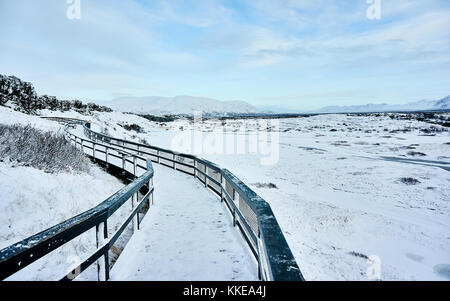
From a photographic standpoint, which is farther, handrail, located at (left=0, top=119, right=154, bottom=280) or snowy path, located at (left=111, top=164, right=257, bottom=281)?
snowy path, located at (left=111, top=164, right=257, bottom=281)

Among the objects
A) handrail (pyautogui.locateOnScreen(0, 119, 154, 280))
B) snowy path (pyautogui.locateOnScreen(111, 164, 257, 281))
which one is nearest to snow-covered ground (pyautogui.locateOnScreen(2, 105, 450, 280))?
snowy path (pyautogui.locateOnScreen(111, 164, 257, 281))

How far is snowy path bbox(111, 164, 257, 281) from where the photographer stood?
3875 mm

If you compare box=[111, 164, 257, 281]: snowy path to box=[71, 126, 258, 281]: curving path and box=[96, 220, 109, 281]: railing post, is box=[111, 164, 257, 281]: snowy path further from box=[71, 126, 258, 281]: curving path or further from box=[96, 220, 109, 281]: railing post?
box=[96, 220, 109, 281]: railing post

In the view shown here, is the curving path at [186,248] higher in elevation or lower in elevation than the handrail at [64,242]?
lower

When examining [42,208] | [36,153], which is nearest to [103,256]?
[42,208]

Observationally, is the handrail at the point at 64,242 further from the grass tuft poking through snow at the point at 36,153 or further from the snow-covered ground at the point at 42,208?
the grass tuft poking through snow at the point at 36,153

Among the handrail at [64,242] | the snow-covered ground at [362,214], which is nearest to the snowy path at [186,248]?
the handrail at [64,242]

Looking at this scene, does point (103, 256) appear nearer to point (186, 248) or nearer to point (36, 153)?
point (186, 248)

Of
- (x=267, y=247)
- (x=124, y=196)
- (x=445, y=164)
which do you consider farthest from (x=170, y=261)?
(x=445, y=164)

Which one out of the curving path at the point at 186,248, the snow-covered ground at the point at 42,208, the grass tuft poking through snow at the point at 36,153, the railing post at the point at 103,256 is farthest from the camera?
the grass tuft poking through snow at the point at 36,153

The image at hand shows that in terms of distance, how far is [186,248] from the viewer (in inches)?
186

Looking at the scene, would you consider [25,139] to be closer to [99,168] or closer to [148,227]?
[99,168]

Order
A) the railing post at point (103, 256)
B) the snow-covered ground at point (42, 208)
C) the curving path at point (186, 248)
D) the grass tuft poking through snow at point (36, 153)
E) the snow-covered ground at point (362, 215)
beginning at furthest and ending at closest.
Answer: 1. the grass tuft poking through snow at point (36, 153)
2. the snow-covered ground at point (362, 215)
3. the snow-covered ground at point (42, 208)
4. the curving path at point (186, 248)
5. the railing post at point (103, 256)

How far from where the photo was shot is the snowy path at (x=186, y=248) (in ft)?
12.7
